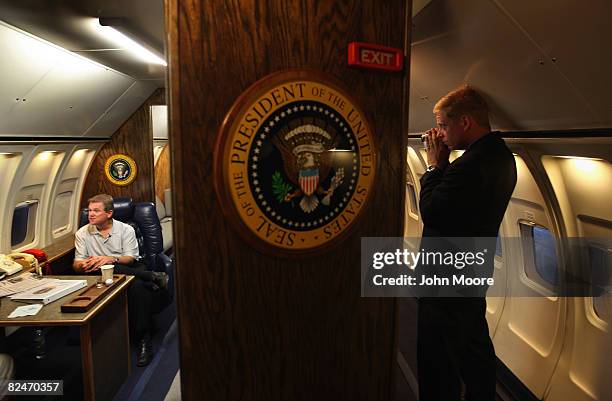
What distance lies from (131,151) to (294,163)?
20.9ft

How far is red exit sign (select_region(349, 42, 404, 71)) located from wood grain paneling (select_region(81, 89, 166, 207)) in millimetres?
6363

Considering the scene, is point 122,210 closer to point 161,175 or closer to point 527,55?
point 161,175

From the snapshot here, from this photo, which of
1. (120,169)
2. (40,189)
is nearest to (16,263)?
(40,189)

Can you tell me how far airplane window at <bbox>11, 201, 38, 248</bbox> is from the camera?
517 centimetres

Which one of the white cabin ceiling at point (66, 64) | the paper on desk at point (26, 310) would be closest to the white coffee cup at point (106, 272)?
the paper on desk at point (26, 310)

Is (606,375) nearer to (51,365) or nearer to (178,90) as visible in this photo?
(178,90)

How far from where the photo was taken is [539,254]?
396 cm

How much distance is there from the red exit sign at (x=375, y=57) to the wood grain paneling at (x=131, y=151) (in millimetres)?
6363

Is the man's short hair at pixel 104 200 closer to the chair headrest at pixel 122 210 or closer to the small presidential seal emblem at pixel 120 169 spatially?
the chair headrest at pixel 122 210

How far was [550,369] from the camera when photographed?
143 inches

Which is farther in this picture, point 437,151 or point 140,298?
point 140,298

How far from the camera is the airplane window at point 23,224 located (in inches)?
203

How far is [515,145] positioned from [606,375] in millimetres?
1785

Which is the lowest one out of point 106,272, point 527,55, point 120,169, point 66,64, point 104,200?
point 106,272
